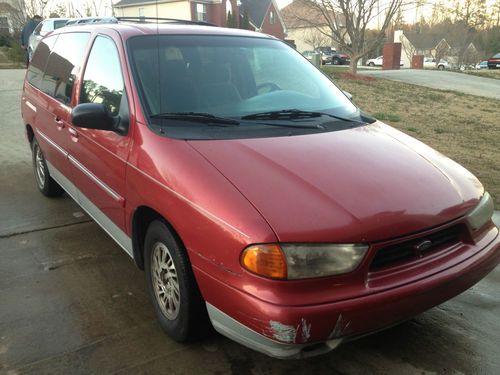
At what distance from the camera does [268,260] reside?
205 centimetres

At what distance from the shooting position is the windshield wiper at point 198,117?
2863mm

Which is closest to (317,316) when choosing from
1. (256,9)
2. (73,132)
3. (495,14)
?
(73,132)

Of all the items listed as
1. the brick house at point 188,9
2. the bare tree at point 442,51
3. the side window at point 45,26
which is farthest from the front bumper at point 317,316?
the bare tree at point 442,51

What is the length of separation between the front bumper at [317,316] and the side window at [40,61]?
11.5ft

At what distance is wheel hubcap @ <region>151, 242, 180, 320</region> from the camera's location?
2638 millimetres

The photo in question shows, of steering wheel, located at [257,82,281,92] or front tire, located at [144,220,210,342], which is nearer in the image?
front tire, located at [144,220,210,342]

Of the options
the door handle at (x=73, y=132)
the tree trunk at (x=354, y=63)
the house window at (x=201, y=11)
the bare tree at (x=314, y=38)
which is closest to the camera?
the door handle at (x=73, y=132)

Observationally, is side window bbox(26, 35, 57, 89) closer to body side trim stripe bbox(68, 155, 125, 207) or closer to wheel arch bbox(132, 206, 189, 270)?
body side trim stripe bbox(68, 155, 125, 207)

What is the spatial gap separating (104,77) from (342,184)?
6.53 ft

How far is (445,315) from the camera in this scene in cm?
310

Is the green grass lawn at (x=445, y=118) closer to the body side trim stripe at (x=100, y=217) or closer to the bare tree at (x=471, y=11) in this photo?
the body side trim stripe at (x=100, y=217)

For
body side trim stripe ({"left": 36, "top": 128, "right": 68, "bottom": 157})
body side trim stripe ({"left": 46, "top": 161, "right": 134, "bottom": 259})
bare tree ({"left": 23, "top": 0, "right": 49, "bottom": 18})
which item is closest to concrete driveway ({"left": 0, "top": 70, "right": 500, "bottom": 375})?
body side trim stripe ({"left": 46, "top": 161, "right": 134, "bottom": 259})

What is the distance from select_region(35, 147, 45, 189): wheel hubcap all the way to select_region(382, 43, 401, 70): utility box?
27.6 m

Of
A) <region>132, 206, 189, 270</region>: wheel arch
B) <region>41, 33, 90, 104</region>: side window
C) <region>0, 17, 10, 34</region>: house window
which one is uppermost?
<region>0, 17, 10, 34</region>: house window
